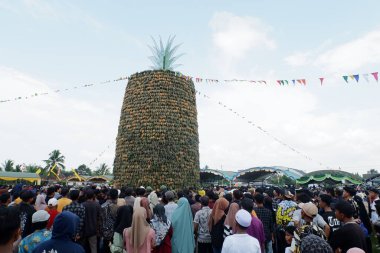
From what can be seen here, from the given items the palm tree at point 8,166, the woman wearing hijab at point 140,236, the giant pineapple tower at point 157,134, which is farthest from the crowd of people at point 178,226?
the palm tree at point 8,166

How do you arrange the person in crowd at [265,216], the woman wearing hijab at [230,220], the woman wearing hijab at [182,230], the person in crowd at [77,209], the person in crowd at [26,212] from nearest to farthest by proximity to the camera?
the person in crowd at [26,212] → the woman wearing hijab at [230,220] → the woman wearing hijab at [182,230] → the person in crowd at [77,209] → the person in crowd at [265,216]

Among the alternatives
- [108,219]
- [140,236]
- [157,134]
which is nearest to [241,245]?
[140,236]

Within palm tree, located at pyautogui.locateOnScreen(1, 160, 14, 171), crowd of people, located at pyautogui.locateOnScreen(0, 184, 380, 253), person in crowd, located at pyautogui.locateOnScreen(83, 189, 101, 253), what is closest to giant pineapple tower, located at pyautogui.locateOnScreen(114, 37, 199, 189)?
crowd of people, located at pyautogui.locateOnScreen(0, 184, 380, 253)

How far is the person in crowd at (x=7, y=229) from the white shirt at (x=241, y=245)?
218 cm

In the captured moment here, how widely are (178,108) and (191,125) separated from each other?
1.09 m

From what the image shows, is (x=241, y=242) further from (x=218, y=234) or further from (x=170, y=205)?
(x=170, y=205)

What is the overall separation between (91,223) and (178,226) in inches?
78.9

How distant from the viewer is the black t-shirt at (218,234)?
5.48 meters

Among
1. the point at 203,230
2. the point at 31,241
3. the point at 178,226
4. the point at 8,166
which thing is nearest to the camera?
the point at 31,241

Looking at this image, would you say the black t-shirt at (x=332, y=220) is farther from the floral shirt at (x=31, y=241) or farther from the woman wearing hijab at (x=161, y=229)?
the floral shirt at (x=31, y=241)

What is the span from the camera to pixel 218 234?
5496 mm

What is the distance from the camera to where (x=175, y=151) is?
13430 millimetres

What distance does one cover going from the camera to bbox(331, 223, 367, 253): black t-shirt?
3.50m

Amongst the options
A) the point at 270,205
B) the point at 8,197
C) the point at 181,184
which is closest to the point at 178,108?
the point at 181,184
